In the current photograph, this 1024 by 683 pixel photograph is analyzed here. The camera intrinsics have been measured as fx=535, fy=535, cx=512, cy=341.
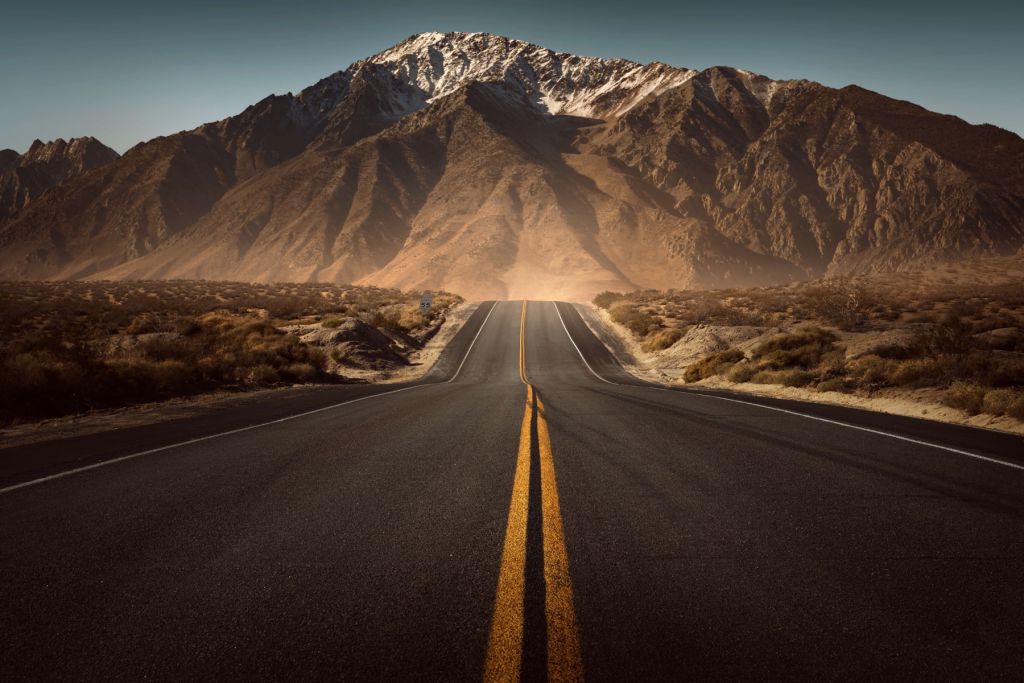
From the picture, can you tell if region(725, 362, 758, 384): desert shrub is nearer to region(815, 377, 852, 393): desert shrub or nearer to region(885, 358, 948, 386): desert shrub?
region(815, 377, 852, 393): desert shrub

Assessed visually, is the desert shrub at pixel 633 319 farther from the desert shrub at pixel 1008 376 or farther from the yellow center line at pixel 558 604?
the yellow center line at pixel 558 604

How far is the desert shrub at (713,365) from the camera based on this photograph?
21812 millimetres

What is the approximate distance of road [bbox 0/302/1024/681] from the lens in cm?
255

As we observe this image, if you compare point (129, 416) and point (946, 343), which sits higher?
point (946, 343)

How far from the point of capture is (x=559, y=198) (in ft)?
396

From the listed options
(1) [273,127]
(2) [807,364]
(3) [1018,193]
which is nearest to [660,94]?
(3) [1018,193]

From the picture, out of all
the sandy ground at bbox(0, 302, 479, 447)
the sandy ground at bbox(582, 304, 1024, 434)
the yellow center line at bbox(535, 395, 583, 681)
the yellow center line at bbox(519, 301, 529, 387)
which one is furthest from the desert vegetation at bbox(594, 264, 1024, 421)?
the sandy ground at bbox(0, 302, 479, 447)

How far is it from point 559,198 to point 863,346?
108 metres

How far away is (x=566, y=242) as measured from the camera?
363 ft

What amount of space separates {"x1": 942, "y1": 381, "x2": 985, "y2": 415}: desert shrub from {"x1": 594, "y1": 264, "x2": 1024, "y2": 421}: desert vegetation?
2 cm

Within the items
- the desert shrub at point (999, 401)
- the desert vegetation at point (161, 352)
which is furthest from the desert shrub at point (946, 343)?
the desert vegetation at point (161, 352)

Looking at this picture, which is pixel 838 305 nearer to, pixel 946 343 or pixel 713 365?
pixel 713 365

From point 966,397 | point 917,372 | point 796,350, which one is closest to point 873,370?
point 917,372

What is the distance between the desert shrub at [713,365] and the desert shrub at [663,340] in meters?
10.2
